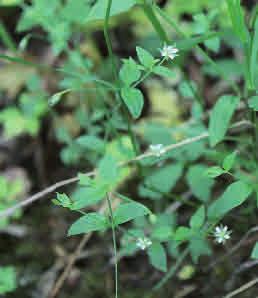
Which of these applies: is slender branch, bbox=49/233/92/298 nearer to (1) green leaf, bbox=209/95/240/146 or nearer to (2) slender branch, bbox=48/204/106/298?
(2) slender branch, bbox=48/204/106/298

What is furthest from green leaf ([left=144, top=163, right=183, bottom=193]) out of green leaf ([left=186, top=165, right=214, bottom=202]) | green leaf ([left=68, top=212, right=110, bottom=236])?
green leaf ([left=68, top=212, right=110, bottom=236])

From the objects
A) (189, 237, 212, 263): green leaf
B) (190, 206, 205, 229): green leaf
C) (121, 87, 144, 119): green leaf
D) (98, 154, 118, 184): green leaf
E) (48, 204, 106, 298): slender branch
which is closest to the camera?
(98, 154, 118, 184): green leaf

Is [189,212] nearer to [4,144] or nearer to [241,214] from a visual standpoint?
[241,214]

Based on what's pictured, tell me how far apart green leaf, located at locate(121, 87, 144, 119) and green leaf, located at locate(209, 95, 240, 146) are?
0.27 metres

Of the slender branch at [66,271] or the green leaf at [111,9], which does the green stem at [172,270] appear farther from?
the green leaf at [111,9]

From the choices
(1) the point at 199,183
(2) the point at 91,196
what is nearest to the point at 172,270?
(1) the point at 199,183

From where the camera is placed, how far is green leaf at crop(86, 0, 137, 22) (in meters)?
1.29

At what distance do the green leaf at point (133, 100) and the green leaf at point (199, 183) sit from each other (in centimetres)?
62

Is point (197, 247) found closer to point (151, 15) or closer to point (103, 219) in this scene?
point (103, 219)

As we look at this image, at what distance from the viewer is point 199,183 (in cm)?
186

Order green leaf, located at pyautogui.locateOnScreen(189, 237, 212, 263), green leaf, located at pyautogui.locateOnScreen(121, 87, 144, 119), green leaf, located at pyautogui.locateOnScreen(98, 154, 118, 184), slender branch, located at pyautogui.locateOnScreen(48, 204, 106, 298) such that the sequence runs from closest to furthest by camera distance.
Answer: green leaf, located at pyautogui.locateOnScreen(98, 154, 118, 184)
green leaf, located at pyautogui.locateOnScreen(121, 87, 144, 119)
green leaf, located at pyautogui.locateOnScreen(189, 237, 212, 263)
slender branch, located at pyautogui.locateOnScreen(48, 204, 106, 298)

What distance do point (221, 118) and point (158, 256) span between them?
17.2 inches

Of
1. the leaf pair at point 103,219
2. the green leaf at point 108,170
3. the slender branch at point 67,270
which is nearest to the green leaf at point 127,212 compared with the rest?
the leaf pair at point 103,219

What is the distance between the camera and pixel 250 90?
56.5 inches
